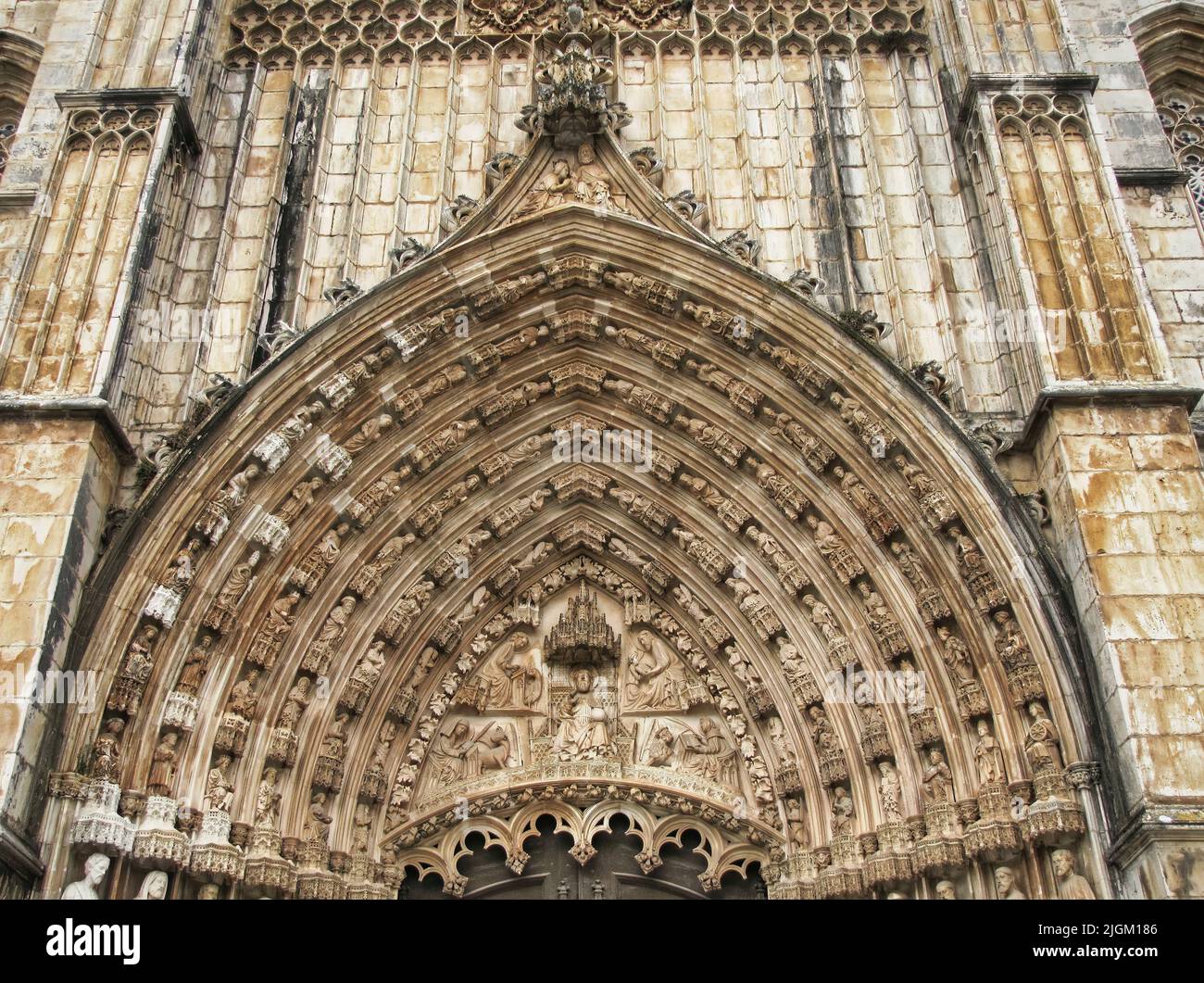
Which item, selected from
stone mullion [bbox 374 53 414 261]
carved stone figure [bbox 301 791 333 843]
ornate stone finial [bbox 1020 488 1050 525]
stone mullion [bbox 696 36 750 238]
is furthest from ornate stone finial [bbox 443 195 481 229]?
ornate stone finial [bbox 1020 488 1050 525]

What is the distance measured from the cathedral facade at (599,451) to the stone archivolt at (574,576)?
34mm

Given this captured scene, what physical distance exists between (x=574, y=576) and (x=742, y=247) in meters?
3.10

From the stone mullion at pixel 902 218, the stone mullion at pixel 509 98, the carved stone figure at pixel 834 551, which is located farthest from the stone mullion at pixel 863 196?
the stone mullion at pixel 509 98

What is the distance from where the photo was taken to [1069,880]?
789 centimetres

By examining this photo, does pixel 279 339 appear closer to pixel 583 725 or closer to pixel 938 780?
pixel 583 725

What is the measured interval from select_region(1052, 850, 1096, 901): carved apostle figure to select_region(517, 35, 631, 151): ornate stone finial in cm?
677

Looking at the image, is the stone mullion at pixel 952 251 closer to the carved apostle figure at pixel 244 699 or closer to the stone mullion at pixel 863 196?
the stone mullion at pixel 863 196

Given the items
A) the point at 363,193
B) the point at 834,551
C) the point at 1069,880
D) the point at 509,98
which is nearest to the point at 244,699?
the point at 834,551

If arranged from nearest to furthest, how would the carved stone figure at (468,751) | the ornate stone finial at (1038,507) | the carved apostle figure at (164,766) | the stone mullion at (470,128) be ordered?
the carved apostle figure at (164,766) < the ornate stone finial at (1038,507) < the carved stone figure at (468,751) < the stone mullion at (470,128)

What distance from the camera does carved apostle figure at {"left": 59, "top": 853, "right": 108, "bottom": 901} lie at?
7.90 meters

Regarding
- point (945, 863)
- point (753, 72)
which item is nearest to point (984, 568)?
point (945, 863)

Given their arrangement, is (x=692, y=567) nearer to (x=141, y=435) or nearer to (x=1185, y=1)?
(x=141, y=435)

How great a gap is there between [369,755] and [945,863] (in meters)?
4.36

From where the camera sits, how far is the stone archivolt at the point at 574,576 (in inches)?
344
